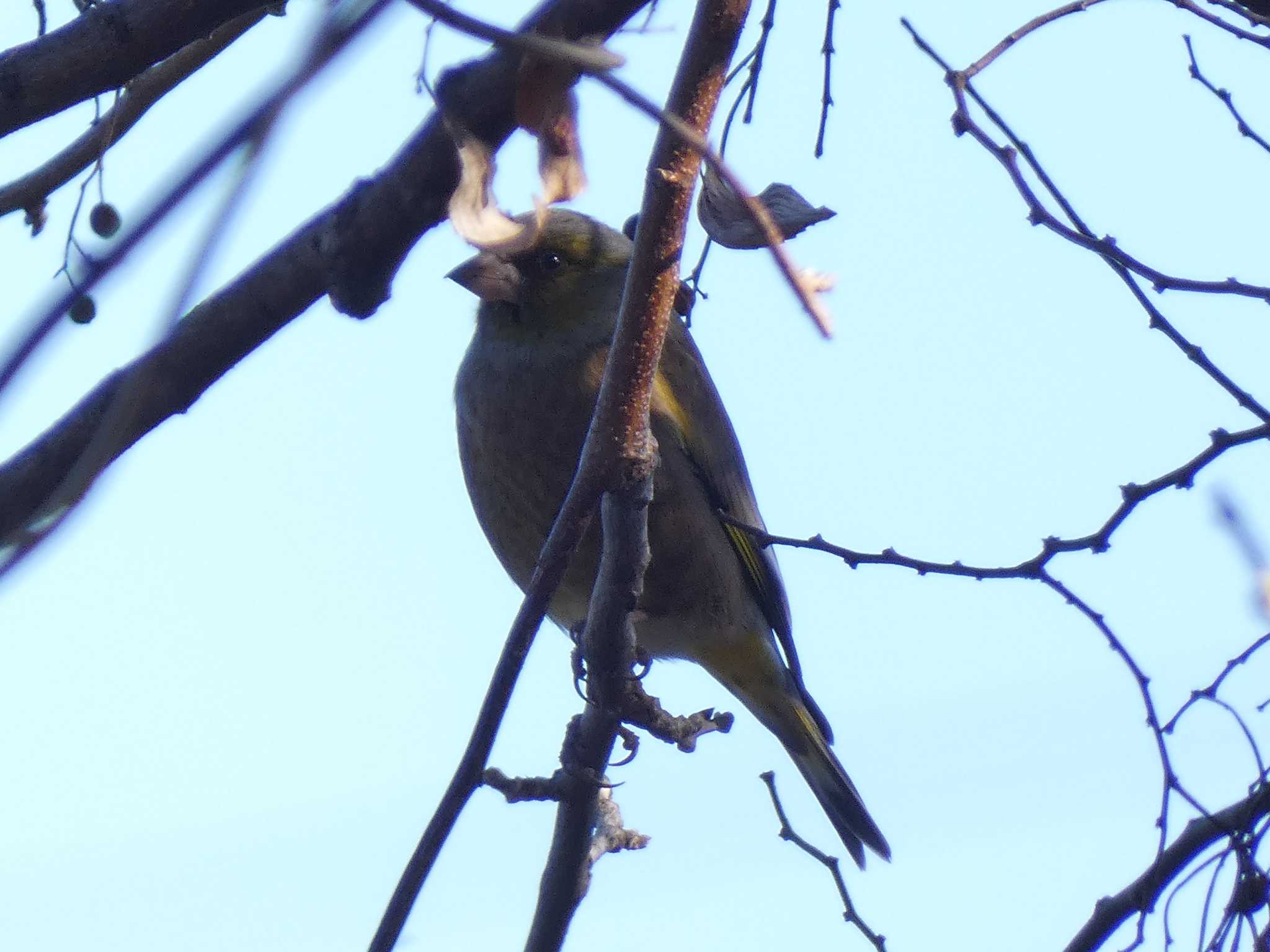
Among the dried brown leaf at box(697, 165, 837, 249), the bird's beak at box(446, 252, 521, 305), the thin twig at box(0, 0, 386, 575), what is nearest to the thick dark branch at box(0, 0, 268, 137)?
the dried brown leaf at box(697, 165, 837, 249)

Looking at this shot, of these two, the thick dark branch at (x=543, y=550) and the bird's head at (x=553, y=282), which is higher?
the bird's head at (x=553, y=282)

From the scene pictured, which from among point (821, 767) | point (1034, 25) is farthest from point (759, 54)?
point (821, 767)

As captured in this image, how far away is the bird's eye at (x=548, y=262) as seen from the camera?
4.52 metres

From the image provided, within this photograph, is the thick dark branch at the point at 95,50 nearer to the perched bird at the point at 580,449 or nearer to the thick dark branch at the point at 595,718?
the thick dark branch at the point at 595,718

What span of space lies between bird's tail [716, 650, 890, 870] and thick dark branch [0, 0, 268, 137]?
3148mm

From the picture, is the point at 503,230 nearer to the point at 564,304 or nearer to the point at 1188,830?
the point at 1188,830

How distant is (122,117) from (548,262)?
5.42 ft

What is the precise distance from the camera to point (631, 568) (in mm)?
2568

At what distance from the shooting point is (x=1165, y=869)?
3045 mm

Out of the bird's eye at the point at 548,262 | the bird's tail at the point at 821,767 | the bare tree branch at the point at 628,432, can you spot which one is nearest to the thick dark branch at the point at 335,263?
the bare tree branch at the point at 628,432

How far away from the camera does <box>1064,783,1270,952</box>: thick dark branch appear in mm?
2979

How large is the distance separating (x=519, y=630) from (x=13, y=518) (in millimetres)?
896

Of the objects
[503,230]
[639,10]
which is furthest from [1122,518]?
[503,230]

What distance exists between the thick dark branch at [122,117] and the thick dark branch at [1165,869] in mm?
2422
